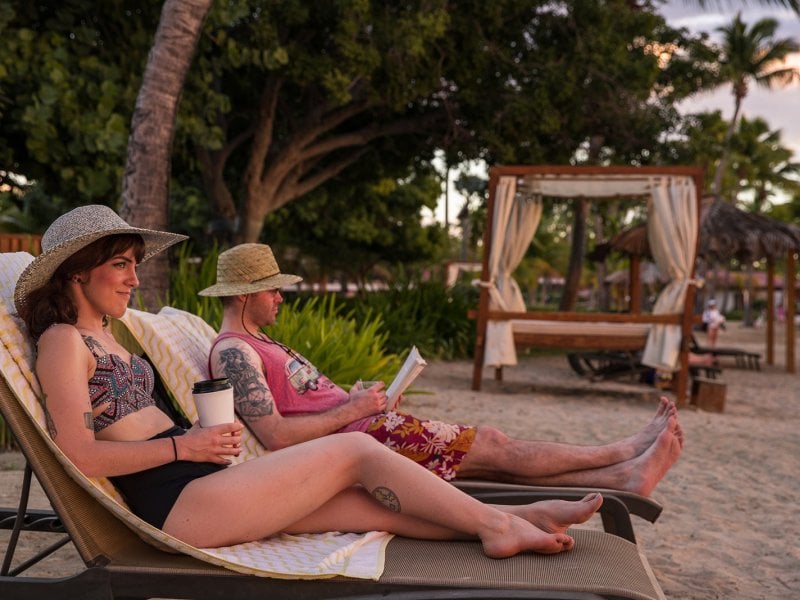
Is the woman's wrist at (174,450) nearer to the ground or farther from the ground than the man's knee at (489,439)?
farther from the ground

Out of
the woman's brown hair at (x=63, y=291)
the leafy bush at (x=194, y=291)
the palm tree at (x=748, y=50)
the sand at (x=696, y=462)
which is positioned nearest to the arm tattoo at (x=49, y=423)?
the woman's brown hair at (x=63, y=291)

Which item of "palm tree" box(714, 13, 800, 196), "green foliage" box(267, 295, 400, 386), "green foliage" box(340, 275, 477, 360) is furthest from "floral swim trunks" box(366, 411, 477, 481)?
"palm tree" box(714, 13, 800, 196)

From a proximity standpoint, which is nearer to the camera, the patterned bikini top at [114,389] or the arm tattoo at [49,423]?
the arm tattoo at [49,423]

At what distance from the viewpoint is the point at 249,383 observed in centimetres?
304

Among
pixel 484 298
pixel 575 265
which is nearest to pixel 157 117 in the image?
pixel 484 298

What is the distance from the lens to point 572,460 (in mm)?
3410

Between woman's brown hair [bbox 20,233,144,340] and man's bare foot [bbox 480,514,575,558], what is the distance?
4.05ft

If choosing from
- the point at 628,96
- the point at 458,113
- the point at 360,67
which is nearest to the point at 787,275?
the point at 628,96

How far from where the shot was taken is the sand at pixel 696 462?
390 centimetres

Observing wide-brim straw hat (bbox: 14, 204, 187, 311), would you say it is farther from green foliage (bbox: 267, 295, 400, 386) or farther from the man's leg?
green foliage (bbox: 267, 295, 400, 386)

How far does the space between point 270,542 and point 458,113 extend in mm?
12846

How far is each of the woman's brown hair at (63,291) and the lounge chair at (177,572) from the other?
13 centimetres

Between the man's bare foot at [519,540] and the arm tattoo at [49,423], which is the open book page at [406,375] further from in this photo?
the arm tattoo at [49,423]

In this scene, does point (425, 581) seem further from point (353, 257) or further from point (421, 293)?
point (353, 257)
